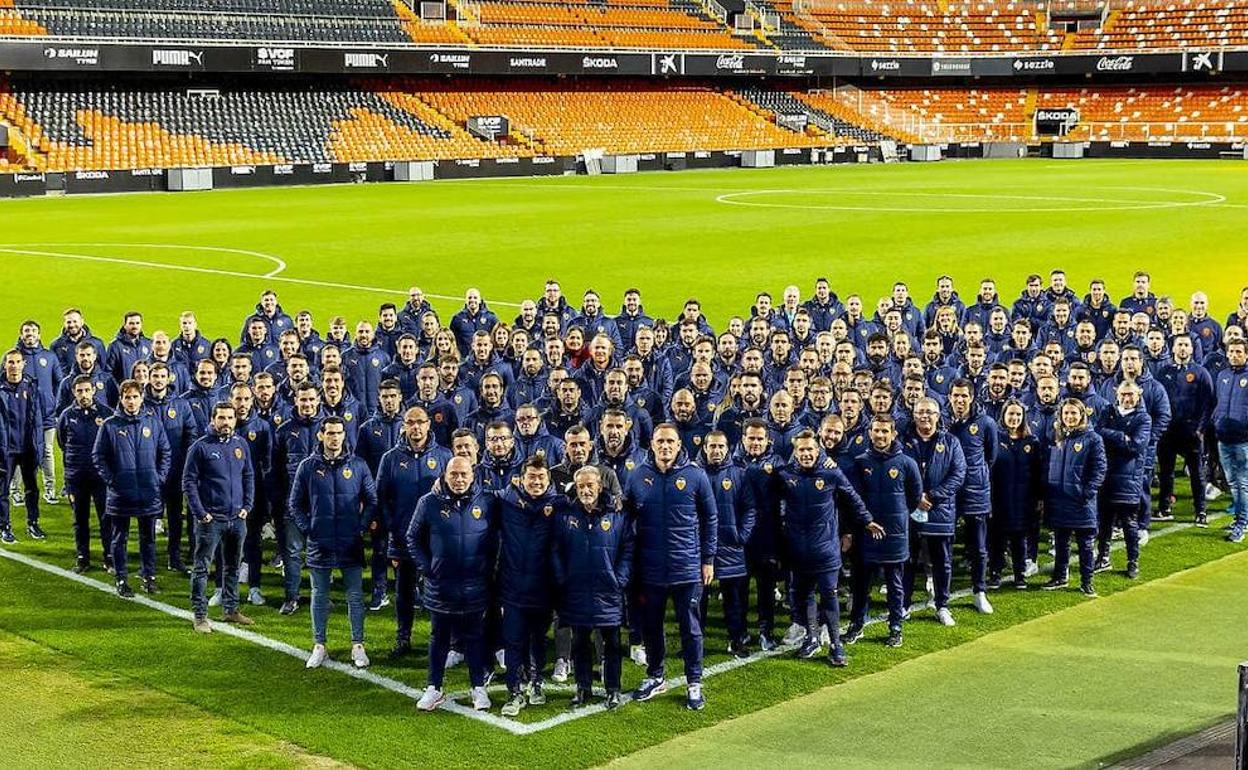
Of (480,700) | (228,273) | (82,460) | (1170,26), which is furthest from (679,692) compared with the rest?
(1170,26)

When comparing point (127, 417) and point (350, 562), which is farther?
point (127, 417)

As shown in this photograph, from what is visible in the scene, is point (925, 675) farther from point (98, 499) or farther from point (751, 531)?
point (98, 499)

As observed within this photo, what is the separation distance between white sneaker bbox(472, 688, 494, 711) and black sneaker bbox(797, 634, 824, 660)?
243 centimetres

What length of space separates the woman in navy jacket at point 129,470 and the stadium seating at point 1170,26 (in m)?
74.0

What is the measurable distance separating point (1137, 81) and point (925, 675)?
250ft

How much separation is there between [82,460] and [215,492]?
2.32 metres

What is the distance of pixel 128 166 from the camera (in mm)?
53156

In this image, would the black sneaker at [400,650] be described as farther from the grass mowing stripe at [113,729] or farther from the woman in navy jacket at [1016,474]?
the woman in navy jacket at [1016,474]

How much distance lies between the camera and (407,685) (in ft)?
34.4

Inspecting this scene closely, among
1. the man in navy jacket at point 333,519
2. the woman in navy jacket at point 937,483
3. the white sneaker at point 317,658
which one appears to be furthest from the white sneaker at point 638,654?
the white sneaker at point 317,658

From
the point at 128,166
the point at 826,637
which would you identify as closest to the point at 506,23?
the point at 128,166

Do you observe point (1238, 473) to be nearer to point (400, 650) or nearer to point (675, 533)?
point (675, 533)

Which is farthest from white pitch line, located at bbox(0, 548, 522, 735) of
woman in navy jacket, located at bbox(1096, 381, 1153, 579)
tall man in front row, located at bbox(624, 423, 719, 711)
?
woman in navy jacket, located at bbox(1096, 381, 1153, 579)

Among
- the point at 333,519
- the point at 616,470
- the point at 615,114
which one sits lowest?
the point at 333,519
